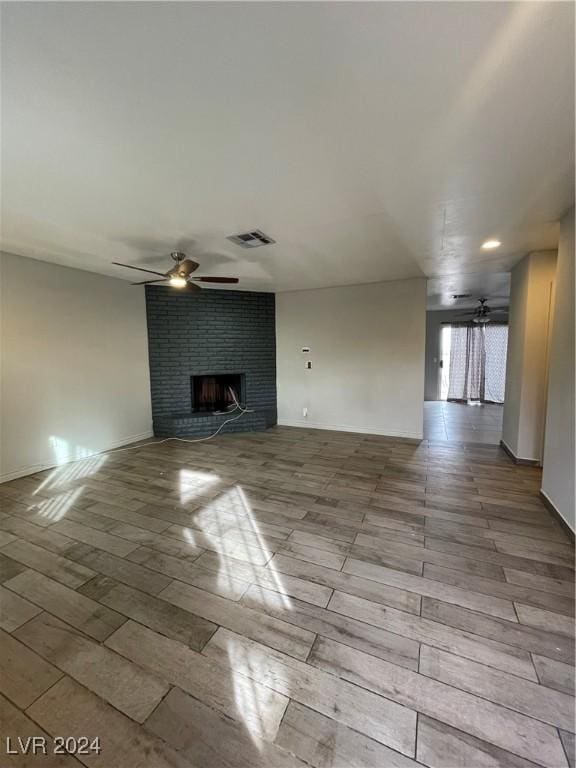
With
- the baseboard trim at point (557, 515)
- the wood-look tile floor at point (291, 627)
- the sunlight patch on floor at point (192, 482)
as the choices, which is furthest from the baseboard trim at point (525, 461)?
the sunlight patch on floor at point (192, 482)

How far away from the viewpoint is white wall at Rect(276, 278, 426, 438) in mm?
4719

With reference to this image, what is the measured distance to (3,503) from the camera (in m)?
2.92

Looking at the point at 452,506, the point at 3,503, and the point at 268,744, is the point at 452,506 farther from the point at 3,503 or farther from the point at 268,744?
the point at 3,503

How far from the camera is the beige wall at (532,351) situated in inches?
136

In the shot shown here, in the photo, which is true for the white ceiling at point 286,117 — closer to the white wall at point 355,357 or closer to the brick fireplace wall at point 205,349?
the white wall at point 355,357

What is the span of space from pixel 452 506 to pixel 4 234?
477cm

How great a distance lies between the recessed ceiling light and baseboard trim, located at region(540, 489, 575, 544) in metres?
2.49

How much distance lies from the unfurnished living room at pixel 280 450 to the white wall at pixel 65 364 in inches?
1.3

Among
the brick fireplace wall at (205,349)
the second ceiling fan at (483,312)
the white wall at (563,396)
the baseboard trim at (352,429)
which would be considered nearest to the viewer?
the white wall at (563,396)

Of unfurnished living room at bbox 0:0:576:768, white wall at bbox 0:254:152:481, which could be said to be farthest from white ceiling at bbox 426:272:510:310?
white wall at bbox 0:254:152:481

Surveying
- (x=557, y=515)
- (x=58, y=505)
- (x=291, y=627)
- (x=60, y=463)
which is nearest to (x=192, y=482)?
(x=58, y=505)

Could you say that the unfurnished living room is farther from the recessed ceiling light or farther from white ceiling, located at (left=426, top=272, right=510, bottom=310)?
white ceiling, located at (left=426, top=272, right=510, bottom=310)

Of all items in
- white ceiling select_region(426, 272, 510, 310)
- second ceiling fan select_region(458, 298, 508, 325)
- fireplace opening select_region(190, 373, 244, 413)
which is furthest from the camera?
second ceiling fan select_region(458, 298, 508, 325)

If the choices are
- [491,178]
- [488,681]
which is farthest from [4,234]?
[488,681]
